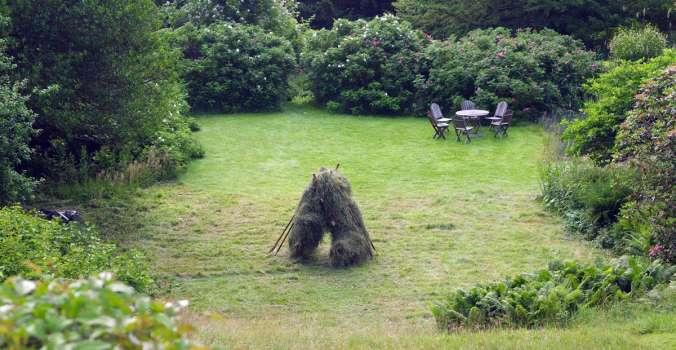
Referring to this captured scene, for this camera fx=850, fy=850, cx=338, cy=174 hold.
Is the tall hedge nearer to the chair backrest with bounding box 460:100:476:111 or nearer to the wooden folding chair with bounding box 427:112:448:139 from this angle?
the chair backrest with bounding box 460:100:476:111

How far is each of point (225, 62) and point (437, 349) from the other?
17643 millimetres

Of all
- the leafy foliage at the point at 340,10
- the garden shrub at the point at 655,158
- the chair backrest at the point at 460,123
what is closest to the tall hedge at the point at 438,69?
the chair backrest at the point at 460,123

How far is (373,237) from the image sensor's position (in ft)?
41.1

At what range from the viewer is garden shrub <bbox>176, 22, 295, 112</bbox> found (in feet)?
75.6

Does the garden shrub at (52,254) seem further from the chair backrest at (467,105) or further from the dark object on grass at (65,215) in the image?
the chair backrest at (467,105)

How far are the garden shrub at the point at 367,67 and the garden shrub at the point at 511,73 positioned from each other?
612 mm

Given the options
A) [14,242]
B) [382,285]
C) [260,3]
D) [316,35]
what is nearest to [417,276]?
[382,285]

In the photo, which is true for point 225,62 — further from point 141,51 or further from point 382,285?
point 382,285

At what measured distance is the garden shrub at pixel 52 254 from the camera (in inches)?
301

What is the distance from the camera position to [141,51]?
44.4 feet

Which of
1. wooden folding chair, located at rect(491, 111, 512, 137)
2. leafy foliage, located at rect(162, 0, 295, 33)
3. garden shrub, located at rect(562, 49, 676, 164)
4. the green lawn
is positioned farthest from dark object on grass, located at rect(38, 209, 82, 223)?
leafy foliage, located at rect(162, 0, 295, 33)

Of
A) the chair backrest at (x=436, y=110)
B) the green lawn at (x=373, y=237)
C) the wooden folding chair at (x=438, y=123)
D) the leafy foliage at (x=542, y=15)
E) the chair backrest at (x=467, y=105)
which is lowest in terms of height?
the green lawn at (x=373, y=237)

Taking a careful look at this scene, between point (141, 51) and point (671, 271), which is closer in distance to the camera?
point (671, 271)

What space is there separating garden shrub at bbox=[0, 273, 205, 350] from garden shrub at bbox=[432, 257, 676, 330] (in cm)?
563
